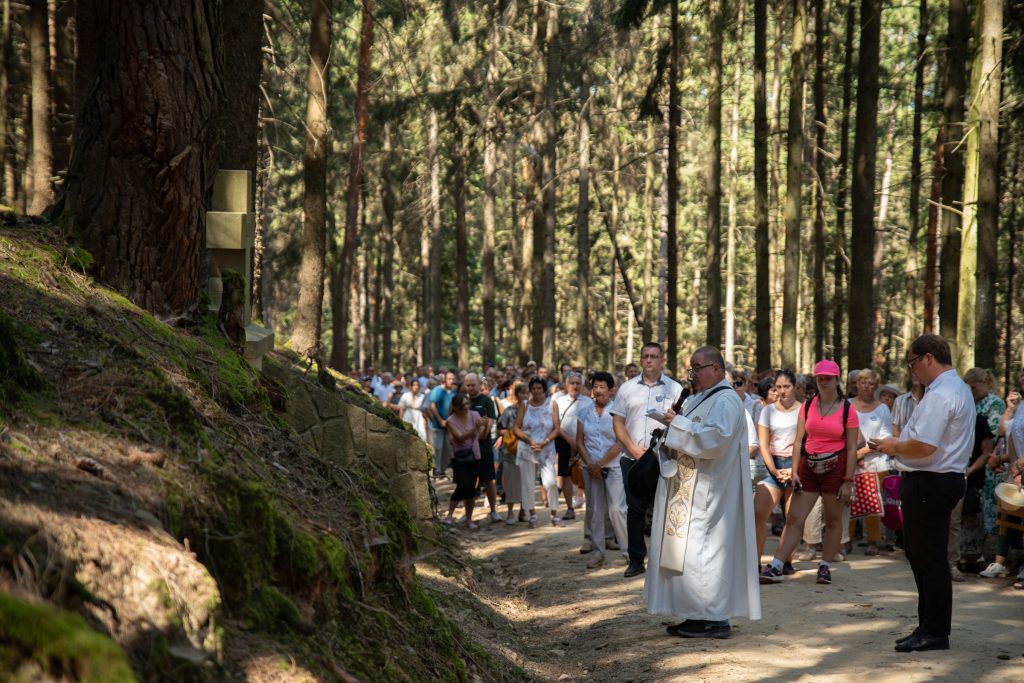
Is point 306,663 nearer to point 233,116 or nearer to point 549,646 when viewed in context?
point 549,646

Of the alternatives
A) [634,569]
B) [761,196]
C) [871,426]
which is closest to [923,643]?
[634,569]

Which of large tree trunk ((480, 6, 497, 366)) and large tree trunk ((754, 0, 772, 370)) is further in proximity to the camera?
large tree trunk ((480, 6, 497, 366))

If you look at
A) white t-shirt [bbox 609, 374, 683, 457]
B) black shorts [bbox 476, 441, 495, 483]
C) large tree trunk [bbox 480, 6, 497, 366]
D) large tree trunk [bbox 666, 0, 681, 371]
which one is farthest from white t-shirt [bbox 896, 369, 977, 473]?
large tree trunk [bbox 480, 6, 497, 366]

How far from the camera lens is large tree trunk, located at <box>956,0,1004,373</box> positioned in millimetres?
14742

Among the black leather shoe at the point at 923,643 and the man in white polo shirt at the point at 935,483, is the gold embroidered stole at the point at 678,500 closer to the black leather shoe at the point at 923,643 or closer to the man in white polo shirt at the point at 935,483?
the man in white polo shirt at the point at 935,483

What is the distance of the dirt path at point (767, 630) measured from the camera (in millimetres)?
7211

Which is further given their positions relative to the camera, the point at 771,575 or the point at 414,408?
A: the point at 414,408

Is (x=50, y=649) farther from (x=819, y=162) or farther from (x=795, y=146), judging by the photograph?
(x=819, y=162)

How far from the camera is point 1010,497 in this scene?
33.4ft

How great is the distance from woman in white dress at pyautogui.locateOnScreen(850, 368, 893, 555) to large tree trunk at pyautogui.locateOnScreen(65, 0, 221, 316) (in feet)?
26.4

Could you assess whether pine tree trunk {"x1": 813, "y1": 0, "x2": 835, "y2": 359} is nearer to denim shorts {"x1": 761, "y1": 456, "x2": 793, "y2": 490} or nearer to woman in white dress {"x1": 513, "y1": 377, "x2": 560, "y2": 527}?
woman in white dress {"x1": 513, "y1": 377, "x2": 560, "y2": 527}

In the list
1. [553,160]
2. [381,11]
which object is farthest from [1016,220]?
[381,11]

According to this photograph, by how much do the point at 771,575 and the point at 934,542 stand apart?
331cm

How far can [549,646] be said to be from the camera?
898 cm
